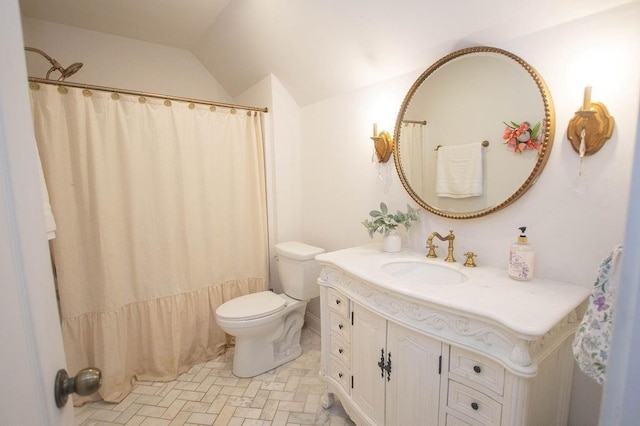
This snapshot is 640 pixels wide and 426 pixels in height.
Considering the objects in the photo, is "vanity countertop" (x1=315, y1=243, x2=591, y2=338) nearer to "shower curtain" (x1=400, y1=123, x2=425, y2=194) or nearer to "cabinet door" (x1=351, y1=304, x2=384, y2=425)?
"cabinet door" (x1=351, y1=304, x2=384, y2=425)

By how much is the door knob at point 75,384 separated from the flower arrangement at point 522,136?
1588mm

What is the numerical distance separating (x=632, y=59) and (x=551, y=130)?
291mm

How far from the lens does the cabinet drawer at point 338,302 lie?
4.78 feet

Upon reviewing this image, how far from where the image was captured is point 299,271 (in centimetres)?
212

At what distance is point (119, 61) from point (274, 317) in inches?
99.5

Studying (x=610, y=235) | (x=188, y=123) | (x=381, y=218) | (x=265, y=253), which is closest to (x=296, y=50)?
(x=188, y=123)

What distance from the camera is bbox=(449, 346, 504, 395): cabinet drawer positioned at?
2.93 feet

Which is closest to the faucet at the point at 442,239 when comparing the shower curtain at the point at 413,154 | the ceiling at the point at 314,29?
the shower curtain at the point at 413,154

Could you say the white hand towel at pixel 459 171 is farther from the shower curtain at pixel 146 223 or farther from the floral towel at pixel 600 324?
the shower curtain at pixel 146 223

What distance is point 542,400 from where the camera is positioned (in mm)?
1004

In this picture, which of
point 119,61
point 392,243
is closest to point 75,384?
point 392,243

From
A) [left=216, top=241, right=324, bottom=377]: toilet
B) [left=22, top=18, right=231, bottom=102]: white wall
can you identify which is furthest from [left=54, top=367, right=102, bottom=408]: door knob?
[left=22, top=18, right=231, bottom=102]: white wall

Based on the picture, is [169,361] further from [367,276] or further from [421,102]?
[421,102]

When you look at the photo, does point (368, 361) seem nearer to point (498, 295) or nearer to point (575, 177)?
point (498, 295)
